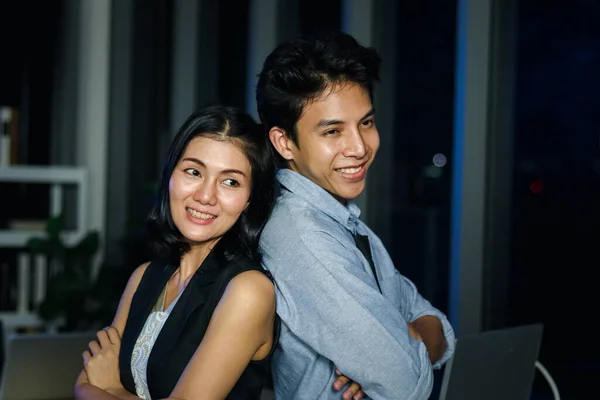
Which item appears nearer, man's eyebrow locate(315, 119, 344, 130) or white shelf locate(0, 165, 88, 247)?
man's eyebrow locate(315, 119, 344, 130)

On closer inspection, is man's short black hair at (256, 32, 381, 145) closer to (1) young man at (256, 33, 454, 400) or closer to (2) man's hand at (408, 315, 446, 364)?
(1) young man at (256, 33, 454, 400)

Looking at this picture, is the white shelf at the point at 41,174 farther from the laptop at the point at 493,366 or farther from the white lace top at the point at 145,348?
the laptop at the point at 493,366

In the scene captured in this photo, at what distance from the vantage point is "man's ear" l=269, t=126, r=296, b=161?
1684mm

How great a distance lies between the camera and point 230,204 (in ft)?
5.33

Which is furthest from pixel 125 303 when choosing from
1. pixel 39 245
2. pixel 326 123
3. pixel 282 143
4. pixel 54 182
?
pixel 54 182

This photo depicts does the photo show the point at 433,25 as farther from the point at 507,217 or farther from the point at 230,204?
the point at 230,204

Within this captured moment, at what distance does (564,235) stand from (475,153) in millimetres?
1225

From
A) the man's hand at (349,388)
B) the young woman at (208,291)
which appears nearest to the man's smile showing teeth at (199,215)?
the young woman at (208,291)

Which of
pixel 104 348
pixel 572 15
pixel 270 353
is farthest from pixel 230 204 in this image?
pixel 572 15

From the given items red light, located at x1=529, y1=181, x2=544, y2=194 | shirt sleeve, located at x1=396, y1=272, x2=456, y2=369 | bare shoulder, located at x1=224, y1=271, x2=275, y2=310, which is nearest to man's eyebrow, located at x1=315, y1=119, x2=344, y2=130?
bare shoulder, located at x1=224, y1=271, x2=275, y2=310

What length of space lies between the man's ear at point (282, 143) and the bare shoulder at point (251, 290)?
1.01 feet

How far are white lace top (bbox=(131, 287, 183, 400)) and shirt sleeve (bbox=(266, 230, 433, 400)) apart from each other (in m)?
0.31

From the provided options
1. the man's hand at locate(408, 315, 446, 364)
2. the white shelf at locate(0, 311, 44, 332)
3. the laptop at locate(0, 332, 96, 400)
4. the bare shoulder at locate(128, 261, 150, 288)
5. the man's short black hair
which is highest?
the man's short black hair

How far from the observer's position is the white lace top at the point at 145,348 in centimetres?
163
